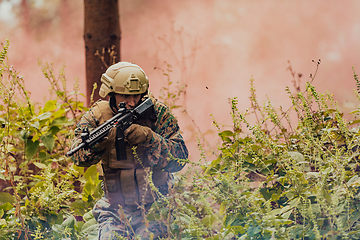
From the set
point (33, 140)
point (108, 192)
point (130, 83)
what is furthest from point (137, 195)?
point (33, 140)

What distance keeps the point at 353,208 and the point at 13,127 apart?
2.62m

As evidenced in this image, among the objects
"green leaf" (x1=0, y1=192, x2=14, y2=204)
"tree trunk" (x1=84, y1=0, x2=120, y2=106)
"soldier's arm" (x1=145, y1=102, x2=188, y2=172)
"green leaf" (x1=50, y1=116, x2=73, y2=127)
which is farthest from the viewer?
"tree trunk" (x1=84, y1=0, x2=120, y2=106)

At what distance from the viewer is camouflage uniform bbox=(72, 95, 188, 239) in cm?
197

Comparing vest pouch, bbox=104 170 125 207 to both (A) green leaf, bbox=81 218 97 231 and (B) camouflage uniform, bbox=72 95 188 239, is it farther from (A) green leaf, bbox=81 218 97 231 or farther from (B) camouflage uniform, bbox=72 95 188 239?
(A) green leaf, bbox=81 218 97 231

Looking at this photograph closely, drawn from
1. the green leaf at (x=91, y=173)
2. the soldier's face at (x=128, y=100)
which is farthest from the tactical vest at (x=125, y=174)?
the green leaf at (x=91, y=173)

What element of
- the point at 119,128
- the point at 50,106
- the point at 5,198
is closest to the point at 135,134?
the point at 119,128

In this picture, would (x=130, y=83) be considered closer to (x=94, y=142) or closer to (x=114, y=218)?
(x=94, y=142)

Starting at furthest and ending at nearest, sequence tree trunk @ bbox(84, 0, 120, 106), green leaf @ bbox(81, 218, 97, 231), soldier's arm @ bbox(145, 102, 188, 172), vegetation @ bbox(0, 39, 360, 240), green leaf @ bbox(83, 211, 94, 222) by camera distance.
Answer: tree trunk @ bbox(84, 0, 120, 106) → green leaf @ bbox(83, 211, 94, 222) → green leaf @ bbox(81, 218, 97, 231) → soldier's arm @ bbox(145, 102, 188, 172) → vegetation @ bbox(0, 39, 360, 240)

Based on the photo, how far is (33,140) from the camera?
9.55 ft

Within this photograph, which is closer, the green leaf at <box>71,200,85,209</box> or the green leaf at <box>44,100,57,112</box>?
the green leaf at <box>71,200,85,209</box>

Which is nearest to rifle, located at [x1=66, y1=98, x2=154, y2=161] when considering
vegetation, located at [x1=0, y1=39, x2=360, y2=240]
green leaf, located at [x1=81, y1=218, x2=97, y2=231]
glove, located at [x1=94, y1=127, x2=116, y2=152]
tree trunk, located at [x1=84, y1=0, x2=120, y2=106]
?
glove, located at [x1=94, y1=127, x2=116, y2=152]

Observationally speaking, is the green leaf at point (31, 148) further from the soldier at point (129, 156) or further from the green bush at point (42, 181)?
the soldier at point (129, 156)

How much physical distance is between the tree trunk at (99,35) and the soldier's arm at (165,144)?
5.78 feet

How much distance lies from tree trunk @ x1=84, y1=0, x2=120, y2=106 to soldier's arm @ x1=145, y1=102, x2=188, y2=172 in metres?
1.76
